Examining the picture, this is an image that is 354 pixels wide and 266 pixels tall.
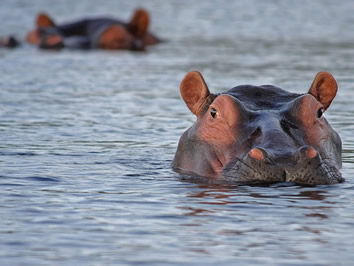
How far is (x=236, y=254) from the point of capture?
6340mm

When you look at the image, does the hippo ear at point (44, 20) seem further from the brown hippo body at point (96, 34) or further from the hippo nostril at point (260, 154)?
the hippo nostril at point (260, 154)

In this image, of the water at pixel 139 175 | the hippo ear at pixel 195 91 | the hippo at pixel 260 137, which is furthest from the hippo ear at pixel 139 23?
the hippo at pixel 260 137

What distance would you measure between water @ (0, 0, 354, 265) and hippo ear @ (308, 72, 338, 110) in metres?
0.70

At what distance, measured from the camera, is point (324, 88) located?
944 centimetres

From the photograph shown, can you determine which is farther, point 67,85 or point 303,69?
point 303,69

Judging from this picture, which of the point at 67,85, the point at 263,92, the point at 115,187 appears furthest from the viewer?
the point at 67,85

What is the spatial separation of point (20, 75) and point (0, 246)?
12.0 m

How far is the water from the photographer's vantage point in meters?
6.51

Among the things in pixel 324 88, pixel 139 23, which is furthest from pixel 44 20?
pixel 324 88

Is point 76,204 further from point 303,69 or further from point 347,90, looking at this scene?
point 303,69

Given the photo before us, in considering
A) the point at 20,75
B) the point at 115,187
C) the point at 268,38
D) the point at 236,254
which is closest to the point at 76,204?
the point at 115,187

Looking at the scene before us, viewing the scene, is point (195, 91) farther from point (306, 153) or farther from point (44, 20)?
point (44, 20)

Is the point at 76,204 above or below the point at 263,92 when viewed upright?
below

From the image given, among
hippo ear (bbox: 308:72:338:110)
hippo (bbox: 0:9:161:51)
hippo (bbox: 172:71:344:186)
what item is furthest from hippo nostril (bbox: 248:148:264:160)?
hippo (bbox: 0:9:161:51)
